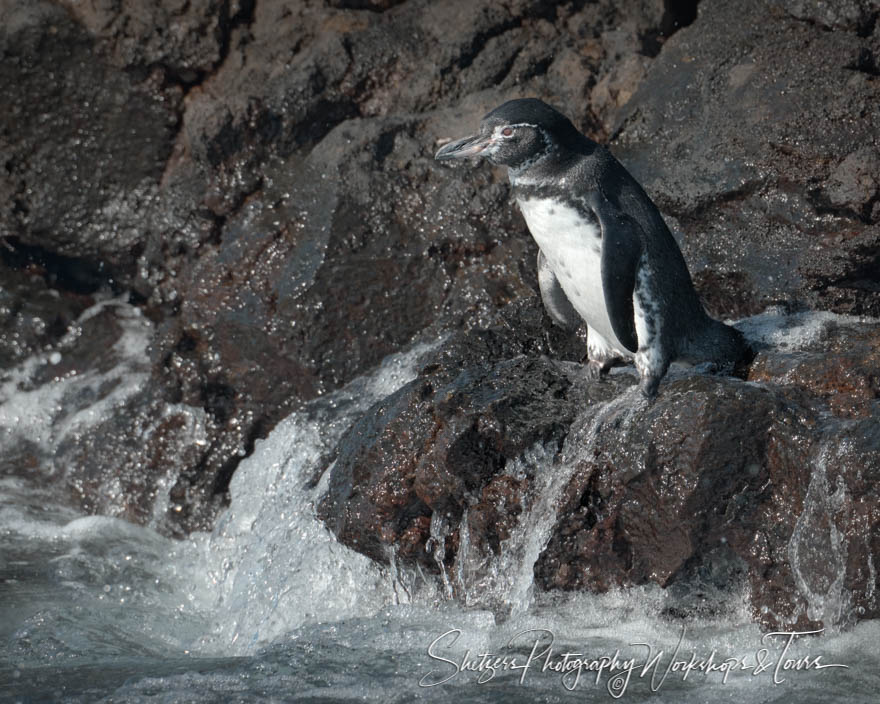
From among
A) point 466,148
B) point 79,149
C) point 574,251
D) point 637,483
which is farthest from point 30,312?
point 637,483

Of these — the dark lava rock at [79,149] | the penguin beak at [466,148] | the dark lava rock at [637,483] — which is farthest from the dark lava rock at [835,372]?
the dark lava rock at [79,149]

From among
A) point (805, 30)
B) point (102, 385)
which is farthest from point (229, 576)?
point (805, 30)

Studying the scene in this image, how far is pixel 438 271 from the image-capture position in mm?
5961

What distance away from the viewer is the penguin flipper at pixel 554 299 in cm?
467

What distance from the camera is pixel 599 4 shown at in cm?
679

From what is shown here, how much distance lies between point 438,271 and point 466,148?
5.47ft

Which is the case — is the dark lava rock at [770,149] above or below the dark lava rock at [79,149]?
below

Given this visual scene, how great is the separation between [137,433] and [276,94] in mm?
2354

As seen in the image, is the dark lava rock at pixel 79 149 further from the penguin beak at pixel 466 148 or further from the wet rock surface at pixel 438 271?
the penguin beak at pixel 466 148

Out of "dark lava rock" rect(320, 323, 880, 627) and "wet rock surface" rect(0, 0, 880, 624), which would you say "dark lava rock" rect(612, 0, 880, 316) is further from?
"dark lava rock" rect(320, 323, 880, 627)

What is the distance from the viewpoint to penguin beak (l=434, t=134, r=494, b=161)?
4316 millimetres

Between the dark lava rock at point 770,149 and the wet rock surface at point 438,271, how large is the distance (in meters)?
0.02

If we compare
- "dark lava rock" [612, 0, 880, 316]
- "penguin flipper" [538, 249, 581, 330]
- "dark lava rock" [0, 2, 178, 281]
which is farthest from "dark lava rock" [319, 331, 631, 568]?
"dark lava rock" [0, 2, 178, 281]

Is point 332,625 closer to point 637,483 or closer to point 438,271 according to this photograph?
point 637,483
